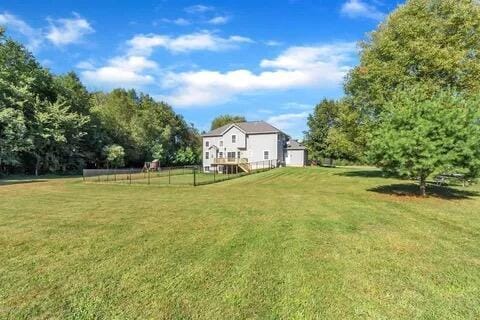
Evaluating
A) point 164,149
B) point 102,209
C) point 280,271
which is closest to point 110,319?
point 280,271

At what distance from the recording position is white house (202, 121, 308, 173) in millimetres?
43656

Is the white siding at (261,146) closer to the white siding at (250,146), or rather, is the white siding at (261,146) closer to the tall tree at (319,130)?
the white siding at (250,146)

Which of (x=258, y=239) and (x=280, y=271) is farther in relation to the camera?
(x=258, y=239)

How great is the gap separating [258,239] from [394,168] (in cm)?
1153

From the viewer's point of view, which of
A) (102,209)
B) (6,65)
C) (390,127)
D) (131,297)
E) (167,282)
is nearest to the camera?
(131,297)

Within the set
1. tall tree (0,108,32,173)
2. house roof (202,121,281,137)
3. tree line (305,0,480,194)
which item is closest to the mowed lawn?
tree line (305,0,480,194)

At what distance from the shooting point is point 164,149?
5756 cm

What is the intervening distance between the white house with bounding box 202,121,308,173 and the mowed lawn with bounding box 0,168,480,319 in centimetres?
3236

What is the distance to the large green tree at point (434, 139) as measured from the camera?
14.7 m

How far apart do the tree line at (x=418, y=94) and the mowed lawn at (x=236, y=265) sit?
499 centimetres

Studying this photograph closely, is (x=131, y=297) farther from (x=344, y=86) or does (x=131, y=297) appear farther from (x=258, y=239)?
(x=344, y=86)

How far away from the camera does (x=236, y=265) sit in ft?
20.0

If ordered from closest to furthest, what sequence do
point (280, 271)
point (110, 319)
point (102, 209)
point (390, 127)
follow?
point (110, 319) → point (280, 271) → point (102, 209) → point (390, 127)

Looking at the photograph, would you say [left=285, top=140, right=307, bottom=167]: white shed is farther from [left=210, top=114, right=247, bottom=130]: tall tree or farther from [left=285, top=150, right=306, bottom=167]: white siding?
[left=210, top=114, right=247, bottom=130]: tall tree
